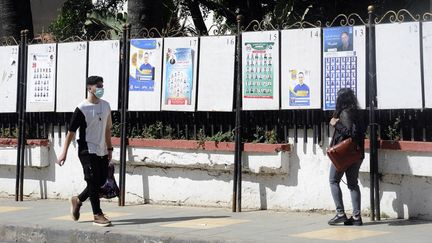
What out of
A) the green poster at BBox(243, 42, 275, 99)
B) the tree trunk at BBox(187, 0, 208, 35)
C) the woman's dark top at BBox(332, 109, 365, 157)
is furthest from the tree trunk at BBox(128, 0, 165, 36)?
the tree trunk at BBox(187, 0, 208, 35)

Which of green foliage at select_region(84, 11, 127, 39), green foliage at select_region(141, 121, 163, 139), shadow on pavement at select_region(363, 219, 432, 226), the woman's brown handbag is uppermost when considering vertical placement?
green foliage at select_region(84, 11, 127, 39)

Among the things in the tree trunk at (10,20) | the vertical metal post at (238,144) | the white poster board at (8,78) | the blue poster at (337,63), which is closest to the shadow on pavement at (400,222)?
the blue poster at (337,63)

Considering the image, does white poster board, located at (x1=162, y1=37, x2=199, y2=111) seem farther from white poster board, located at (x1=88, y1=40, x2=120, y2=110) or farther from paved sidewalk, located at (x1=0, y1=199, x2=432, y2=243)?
paved sidewalk, located at (x1=0, y1=199, x2=432, y2=243)

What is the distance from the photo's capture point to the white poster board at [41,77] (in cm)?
1247

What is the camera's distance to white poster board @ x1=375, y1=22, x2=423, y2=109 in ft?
30.4

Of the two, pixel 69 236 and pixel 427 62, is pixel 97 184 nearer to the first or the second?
pixel 69 236

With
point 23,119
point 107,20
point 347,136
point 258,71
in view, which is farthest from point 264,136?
point 107,20

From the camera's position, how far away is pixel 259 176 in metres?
10.6

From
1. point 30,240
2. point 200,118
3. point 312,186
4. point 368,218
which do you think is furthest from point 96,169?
point 368,218

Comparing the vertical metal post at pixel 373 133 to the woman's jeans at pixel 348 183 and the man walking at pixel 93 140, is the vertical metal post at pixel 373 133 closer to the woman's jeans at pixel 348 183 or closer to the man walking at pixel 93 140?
the woman's jeans at pixel 348 183

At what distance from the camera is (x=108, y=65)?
11.8 metres

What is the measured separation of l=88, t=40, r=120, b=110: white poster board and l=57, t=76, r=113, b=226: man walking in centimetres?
189

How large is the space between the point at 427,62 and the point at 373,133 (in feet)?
3.45

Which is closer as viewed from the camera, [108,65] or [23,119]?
[108,65]
